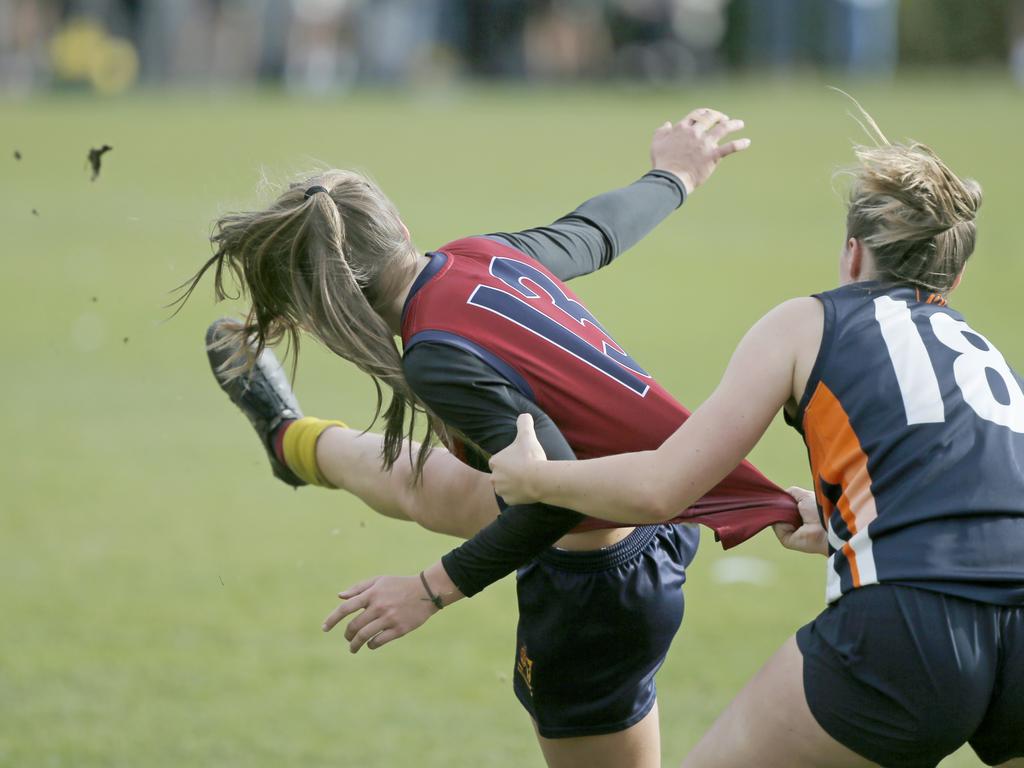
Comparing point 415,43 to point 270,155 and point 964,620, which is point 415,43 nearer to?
point 270,155

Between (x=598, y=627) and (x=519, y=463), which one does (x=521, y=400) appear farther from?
(x=598, y=627)

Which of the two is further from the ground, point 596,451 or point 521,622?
point 596,451

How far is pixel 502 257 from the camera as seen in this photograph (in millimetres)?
2832

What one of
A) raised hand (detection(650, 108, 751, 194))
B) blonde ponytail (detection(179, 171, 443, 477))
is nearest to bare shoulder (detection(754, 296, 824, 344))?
blonde ponytail (detection(179, 171, 443, 477))

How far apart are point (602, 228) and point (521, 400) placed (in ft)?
2.58

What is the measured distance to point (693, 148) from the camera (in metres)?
3.42

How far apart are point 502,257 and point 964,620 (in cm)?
115

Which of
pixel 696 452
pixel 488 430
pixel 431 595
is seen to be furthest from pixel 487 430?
pixel 696 452

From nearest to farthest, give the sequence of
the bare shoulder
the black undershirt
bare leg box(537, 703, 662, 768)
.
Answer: the bare shoulder → the black undershirt → bare leg box(537, 703, 662, 768)

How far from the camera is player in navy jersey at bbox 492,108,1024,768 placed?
218 centimetres

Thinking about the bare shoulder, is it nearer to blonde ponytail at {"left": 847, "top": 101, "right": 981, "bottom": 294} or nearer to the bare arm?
the bare arm

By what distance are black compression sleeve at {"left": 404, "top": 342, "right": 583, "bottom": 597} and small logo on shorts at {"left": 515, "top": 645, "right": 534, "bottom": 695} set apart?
478 millimetres

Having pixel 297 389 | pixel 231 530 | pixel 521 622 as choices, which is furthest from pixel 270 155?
pixel 521 622

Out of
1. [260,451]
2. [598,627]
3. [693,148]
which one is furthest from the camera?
[260,451]
